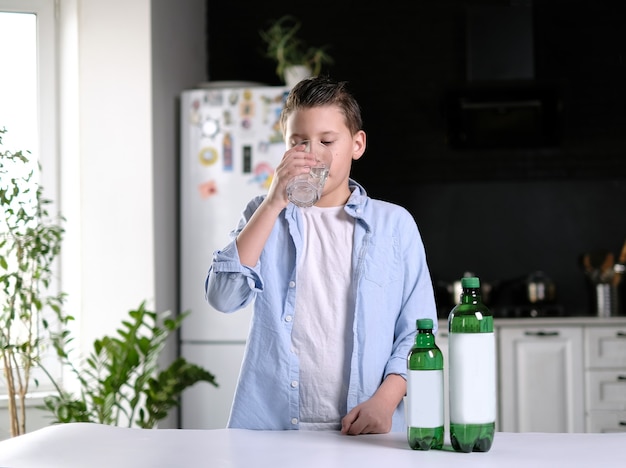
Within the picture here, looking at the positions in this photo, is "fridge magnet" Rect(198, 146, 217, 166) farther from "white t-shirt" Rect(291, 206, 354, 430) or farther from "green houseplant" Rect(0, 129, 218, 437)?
"white t-shirt" Rect(291, 206, 354, 430)

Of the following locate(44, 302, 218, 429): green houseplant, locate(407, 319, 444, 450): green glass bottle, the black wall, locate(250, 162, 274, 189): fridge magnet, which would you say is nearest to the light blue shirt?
locate(407, 319, 444, 450): green glass bottle

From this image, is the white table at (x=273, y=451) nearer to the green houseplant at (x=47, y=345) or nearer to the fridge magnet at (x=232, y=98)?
the green houseplant at (x=47, y=345)

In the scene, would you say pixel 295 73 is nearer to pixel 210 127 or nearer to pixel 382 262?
pixel 210 127

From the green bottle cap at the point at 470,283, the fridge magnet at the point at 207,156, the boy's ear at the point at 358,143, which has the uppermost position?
the fridge magnet at the point at 207,156

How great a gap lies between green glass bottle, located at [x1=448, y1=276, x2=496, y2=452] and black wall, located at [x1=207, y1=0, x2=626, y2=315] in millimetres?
3705

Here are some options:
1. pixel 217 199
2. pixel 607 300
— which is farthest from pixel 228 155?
pixel 607 300

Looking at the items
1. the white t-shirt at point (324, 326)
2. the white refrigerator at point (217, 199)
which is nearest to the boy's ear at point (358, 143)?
the white t-shirt at point (324, 326)

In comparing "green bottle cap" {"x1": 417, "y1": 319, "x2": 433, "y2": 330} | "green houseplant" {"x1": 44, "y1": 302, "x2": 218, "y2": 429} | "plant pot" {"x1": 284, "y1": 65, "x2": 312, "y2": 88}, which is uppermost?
"plant pot" {"x1": 284, "y1": 65, "x2": 312, "y2": 88}

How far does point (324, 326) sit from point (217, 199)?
285 centimetres

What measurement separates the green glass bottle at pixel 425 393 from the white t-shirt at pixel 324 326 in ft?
0.98

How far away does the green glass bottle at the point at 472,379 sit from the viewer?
144 cm

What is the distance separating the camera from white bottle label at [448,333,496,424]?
1.44 meters

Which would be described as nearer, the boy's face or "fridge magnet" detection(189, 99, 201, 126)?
the boy's face

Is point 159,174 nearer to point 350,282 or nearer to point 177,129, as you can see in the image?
point 177,129
